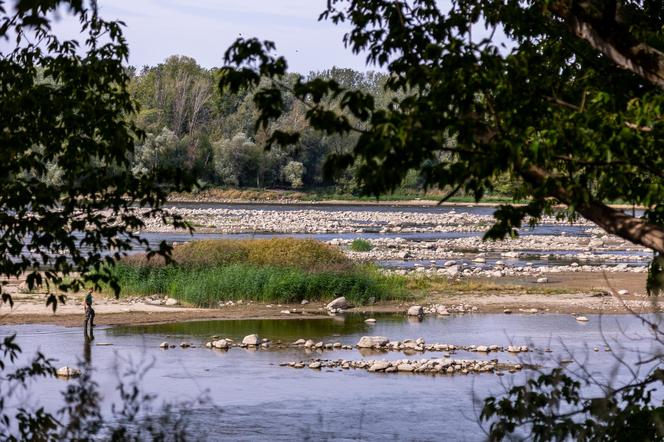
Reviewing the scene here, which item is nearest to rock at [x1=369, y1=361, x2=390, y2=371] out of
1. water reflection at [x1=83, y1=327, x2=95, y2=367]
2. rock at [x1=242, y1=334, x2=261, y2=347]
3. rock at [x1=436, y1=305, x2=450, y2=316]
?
rock at [x1=242, y1=334, x2=261, y2=347]

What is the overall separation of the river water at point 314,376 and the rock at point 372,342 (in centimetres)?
75

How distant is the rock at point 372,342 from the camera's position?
26.1m

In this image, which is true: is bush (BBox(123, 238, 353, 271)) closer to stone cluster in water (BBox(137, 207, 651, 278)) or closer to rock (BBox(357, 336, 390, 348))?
stone cluster in water (BBox(137, 207, 651, 278))

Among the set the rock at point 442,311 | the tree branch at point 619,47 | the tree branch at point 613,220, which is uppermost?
the tree branch at point 619,47

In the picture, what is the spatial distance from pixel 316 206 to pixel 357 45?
102853 mm

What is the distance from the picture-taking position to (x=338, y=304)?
112ft

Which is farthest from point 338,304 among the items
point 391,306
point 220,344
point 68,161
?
point 68,161

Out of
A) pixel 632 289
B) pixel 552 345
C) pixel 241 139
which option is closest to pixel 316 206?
pixel 241 139

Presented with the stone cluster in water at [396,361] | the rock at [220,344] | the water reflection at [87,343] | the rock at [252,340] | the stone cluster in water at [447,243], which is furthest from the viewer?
the stone cluster in water at [447,243]

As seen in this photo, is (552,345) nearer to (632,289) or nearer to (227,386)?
(227,386)

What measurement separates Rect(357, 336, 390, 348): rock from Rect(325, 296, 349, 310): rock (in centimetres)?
744

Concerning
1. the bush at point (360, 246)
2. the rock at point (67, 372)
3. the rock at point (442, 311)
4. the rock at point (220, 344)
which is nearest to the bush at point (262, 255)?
the rock at point (442, 311)

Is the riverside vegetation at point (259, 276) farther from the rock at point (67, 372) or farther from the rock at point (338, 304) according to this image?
the rock at point (67, 372)

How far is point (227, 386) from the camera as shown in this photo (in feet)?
70.3
